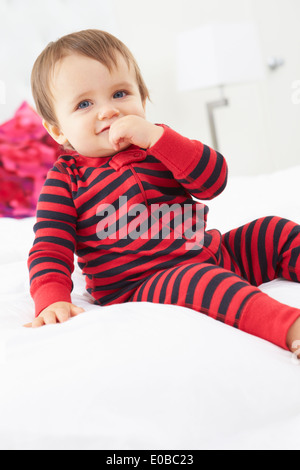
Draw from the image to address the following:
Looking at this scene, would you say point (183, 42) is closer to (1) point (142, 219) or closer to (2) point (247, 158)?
(2) point (247, 158)

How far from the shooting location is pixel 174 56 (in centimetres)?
287

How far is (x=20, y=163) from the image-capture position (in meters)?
1.75

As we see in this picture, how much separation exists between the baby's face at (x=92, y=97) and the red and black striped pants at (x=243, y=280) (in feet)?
0.97

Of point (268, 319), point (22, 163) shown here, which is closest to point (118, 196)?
point (268, 319)

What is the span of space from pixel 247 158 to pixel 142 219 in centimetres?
237

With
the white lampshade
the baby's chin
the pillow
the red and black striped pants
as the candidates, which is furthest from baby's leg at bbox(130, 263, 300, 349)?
the white lampshade

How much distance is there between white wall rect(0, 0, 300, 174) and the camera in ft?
7.93

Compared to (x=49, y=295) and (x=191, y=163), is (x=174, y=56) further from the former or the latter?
(x=49, y=295)

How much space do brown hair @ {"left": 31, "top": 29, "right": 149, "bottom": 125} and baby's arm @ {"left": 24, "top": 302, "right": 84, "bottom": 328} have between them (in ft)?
1.34

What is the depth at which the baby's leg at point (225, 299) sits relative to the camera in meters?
0.60

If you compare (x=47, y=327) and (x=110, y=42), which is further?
(x=110, y=42)

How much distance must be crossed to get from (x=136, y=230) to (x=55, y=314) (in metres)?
0.23

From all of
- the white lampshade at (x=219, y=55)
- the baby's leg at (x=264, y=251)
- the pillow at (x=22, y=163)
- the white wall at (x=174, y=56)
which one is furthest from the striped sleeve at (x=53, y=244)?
the white lampshade at (x=219, y=55)

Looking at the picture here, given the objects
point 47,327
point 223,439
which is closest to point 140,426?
point 223,439
